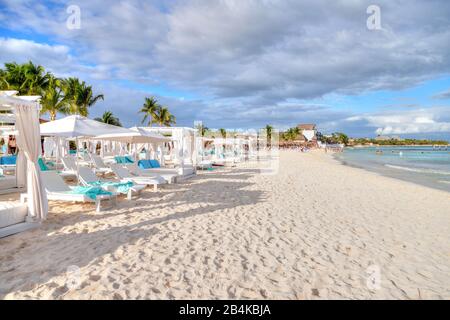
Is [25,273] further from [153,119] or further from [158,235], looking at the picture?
[153,119]

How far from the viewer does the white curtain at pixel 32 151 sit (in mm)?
5008

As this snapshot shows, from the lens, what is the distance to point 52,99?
2606 cm

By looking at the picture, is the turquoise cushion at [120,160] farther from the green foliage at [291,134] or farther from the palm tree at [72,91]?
the green foliage at [291,134]

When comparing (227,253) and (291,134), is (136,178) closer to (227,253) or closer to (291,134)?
(227,253)

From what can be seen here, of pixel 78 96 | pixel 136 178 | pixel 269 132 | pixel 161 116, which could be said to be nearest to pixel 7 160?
pixel 136 178

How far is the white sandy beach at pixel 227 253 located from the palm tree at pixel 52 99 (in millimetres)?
22890

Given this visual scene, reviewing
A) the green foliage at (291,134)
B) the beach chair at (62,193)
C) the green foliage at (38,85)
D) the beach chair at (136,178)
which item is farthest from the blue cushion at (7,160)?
the green foliage at (291,134)

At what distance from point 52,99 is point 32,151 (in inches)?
957

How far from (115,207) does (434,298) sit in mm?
5604

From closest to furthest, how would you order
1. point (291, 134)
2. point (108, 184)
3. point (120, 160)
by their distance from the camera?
point (108, 184), point (120, 160), point (291, 134)

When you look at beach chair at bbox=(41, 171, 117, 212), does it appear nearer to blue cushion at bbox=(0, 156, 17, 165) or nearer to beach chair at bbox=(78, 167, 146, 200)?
beach chair at bbox=(78, 167, 146, 200)

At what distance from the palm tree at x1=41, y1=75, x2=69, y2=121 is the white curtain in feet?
76.6

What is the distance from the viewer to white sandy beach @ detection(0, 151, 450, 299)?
10.2ft
